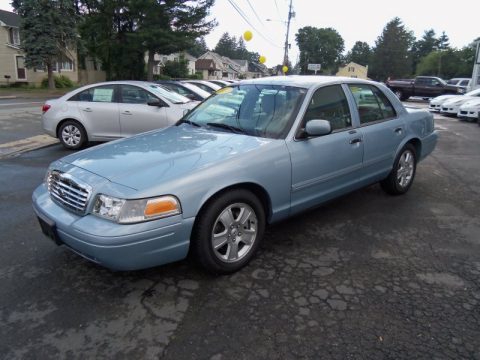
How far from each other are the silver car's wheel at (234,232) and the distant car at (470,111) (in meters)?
14.3

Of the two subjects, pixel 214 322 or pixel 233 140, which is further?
pixel 233 140

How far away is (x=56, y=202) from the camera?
3.31m

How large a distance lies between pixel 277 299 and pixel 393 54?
10021 cm

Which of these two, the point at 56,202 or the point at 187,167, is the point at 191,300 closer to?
the point at 187,167

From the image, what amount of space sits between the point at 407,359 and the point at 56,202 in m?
2.79

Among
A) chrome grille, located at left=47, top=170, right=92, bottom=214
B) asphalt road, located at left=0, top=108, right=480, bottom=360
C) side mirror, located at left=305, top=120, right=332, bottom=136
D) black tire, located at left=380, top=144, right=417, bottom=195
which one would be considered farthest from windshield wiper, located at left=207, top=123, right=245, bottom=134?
black tire, located at left=380, top=144, right=417, bottom=195

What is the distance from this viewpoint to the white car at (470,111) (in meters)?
15.0

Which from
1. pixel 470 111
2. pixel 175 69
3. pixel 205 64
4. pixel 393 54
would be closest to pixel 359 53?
pixel 393 54

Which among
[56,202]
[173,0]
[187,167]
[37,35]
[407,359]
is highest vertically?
[173,0]

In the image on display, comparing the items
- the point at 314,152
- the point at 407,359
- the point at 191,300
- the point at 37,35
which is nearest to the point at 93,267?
the point at 191,300

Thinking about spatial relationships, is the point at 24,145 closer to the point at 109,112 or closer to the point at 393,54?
the point at 109,112

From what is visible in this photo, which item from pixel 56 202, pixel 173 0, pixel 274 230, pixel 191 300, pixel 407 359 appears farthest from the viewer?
pixel 173 0

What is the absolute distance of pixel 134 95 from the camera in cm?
850

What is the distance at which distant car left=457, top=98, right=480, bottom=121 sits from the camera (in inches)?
591
